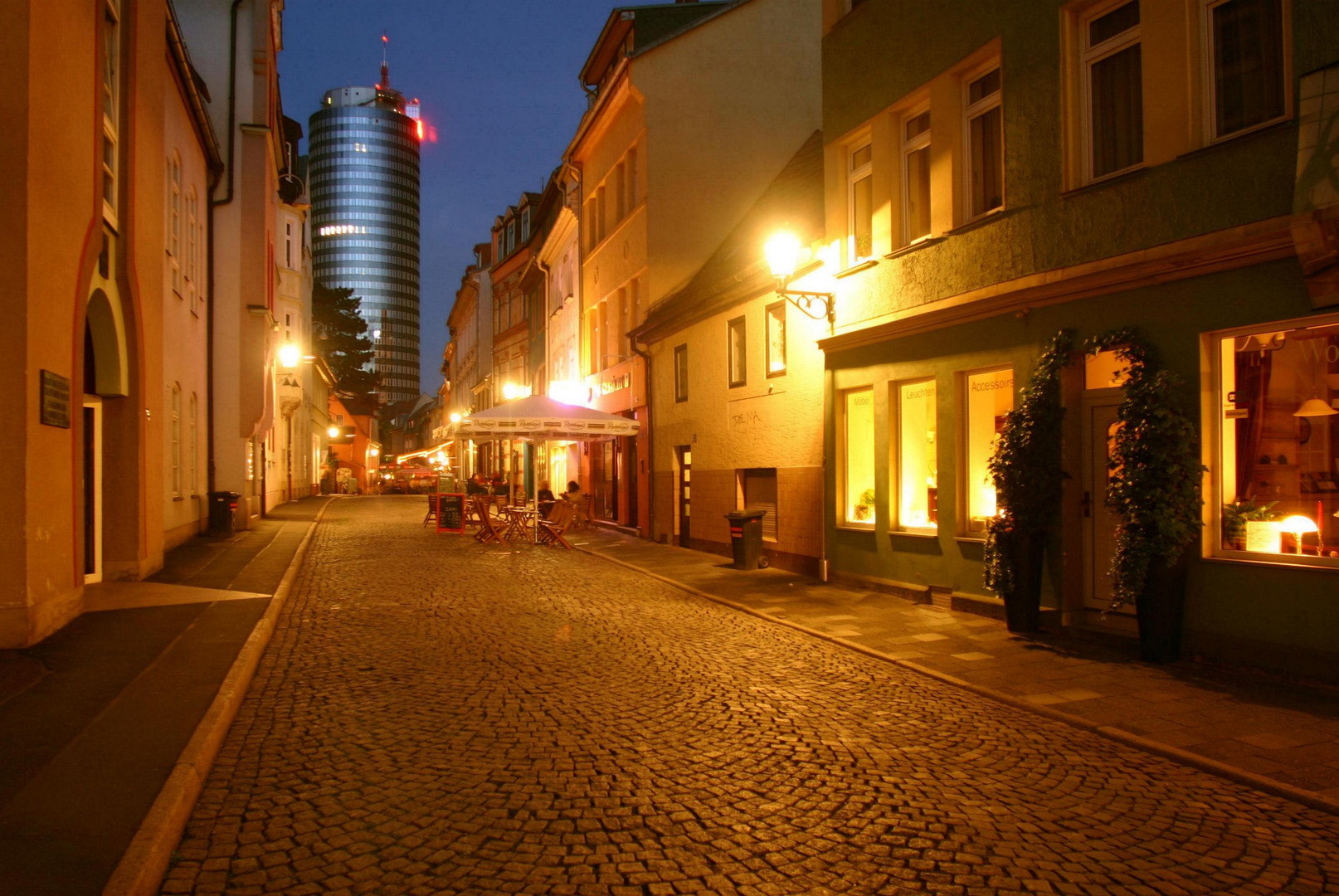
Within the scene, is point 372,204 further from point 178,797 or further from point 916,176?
point 178,797

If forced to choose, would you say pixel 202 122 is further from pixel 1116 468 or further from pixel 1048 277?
pixel 1116 468

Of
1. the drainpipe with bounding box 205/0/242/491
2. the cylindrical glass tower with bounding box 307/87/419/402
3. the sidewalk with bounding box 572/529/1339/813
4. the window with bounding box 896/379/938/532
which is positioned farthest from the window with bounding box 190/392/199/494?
the cylindrical glass tower with bounding box 307/87/419/402

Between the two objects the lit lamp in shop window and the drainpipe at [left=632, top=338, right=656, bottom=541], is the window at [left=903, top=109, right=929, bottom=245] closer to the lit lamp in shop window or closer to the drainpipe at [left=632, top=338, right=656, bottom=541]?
the lit lamp in shop window

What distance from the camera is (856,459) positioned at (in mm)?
13523

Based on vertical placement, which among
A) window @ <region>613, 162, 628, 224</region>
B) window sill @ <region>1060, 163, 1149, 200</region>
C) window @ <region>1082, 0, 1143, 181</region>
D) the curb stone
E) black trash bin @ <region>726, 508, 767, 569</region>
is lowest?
the curb stone

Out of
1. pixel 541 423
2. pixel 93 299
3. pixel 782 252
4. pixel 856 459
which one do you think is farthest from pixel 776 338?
pixel 93 299

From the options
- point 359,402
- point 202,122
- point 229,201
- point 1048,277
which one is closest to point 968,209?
point 1048,277

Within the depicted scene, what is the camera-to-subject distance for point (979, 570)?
10742mm

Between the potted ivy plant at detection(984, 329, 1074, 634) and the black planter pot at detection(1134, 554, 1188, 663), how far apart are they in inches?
61.3

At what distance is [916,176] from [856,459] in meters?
3.88

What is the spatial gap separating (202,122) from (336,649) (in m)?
13.9

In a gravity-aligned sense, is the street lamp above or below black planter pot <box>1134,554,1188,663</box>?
above

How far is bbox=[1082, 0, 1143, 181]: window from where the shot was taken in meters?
8.90

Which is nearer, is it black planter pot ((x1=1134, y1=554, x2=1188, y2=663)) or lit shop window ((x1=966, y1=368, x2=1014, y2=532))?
black planter pot ((x1=1134, y1=554, x2=1188, y2=663))
